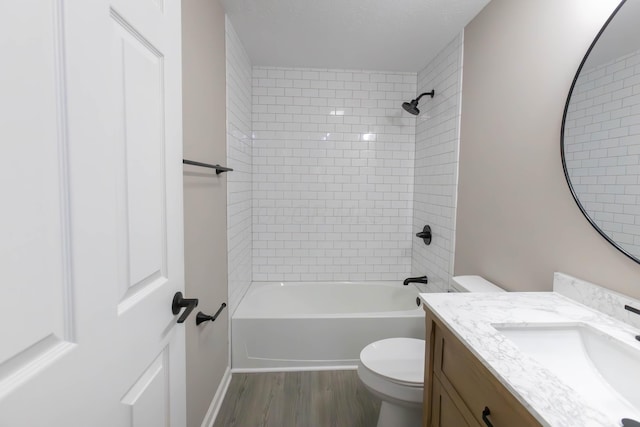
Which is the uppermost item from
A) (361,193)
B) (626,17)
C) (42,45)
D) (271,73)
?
(271,73)

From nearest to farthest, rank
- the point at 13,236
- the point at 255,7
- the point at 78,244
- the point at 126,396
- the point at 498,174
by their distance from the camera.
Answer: the point at 13,236 → the point at 78,244 → the point at 126,396 → the point at 498,174 → the point at 255,7

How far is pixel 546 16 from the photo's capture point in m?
1.36

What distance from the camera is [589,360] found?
94cm

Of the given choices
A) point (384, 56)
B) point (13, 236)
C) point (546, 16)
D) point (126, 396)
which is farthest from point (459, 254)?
point (13, 236)

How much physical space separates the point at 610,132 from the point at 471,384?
0.97m

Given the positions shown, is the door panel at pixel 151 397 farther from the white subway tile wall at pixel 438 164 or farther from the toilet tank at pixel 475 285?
the white subway tile wall at pixel 438 164

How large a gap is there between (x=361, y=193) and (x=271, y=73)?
4.52 ft

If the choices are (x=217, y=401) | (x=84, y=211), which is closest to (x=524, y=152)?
(x=84, y=211)

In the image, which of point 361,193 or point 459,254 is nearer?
point 459,254

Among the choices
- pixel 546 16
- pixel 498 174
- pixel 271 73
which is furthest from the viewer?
pixel 271 73

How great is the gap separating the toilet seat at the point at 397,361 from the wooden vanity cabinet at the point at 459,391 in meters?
0.26

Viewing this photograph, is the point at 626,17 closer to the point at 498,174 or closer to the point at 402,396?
the point at 498,174

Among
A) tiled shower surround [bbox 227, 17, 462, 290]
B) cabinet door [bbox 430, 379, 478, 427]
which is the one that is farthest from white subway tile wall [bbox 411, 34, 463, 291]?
cabinet door [bbox 430, 379, 478, 427]

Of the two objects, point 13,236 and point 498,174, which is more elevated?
point 498,174
